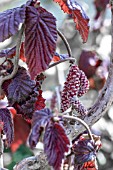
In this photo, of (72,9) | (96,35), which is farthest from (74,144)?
(96,35)

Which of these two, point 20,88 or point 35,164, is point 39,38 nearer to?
point 20,88

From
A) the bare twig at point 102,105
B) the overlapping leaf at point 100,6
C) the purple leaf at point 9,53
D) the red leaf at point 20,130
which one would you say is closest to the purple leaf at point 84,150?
the bare twig at point 102,105

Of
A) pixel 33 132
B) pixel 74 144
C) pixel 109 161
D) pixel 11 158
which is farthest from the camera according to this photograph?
pixel 109 161

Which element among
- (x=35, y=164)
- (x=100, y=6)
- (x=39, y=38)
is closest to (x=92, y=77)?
(x=100, y=6)

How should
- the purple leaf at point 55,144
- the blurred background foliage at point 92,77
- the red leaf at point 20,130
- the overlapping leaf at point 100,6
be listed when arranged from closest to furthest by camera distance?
the purple leaf at point 55,144 < the red leaf at point 20,130 < the blurred background foliage at point 92,77 < the overlapping leaf at point 100,6

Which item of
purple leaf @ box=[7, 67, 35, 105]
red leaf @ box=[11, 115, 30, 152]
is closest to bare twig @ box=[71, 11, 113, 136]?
purple leaf @ box=[7, 67, 35, 105]

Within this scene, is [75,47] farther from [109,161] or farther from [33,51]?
[33,51]

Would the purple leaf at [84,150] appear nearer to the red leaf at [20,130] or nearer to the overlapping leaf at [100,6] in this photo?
the red leaf at [20,130]
